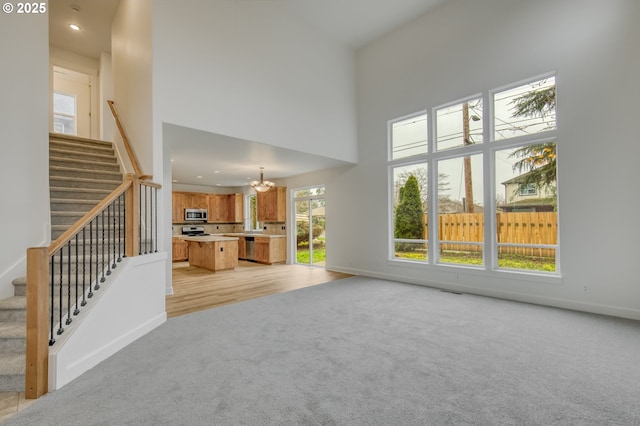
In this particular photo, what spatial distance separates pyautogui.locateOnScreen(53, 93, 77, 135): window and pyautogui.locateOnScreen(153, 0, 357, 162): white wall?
18.9 ft

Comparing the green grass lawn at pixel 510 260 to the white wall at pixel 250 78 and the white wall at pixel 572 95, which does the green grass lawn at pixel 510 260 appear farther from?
the white wall at pixel 250 78

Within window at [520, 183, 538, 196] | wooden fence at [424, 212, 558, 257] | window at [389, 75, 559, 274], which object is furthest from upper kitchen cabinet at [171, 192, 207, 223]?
window at [520, 183, 538, 196]

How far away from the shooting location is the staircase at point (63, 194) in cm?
240

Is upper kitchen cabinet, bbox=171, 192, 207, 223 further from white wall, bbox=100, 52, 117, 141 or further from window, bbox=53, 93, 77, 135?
window, bbox=53, 93, 77, 135

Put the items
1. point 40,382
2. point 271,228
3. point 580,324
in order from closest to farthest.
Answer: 1. point 40,382
2. point 580,324
3. point 271,228

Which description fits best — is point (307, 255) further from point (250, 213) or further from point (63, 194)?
point (63, 194)

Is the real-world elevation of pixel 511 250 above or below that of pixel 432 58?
below

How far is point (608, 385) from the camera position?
7.43 ft

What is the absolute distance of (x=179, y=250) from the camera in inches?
384

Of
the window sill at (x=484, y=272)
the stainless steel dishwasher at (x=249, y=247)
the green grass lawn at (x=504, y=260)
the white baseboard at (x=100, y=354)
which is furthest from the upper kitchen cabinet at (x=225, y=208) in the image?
the white baseboard at (x=100, y=354)

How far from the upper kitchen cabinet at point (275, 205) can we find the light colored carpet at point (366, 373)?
5.28 m

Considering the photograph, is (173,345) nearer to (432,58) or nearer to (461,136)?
(461,136)

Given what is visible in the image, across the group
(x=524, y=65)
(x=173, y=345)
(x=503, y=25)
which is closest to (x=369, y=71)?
(x=503, y=25)

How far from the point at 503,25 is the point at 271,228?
765 centimetres
